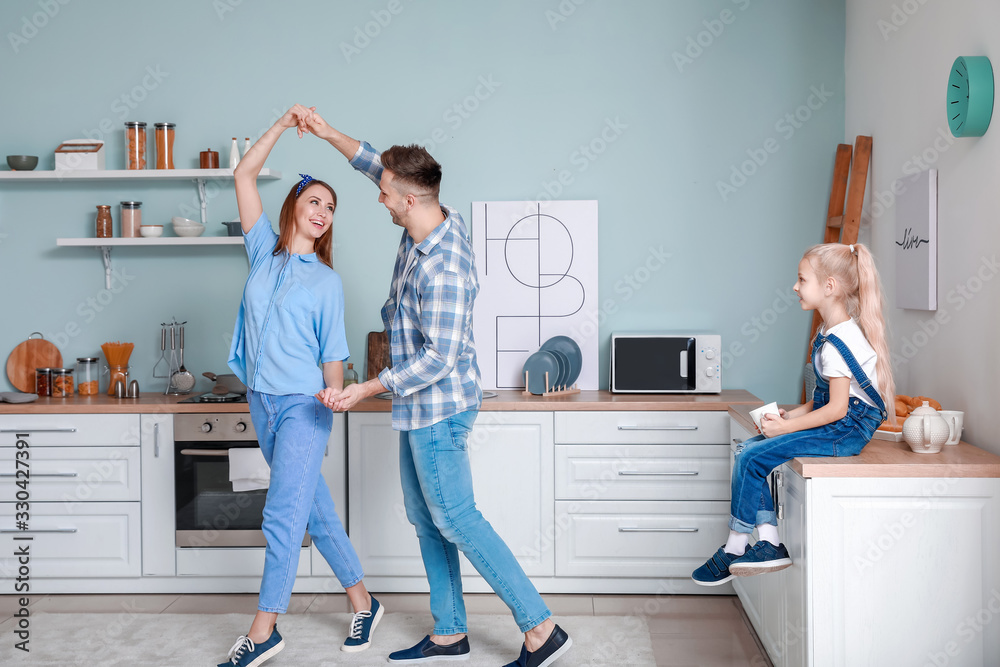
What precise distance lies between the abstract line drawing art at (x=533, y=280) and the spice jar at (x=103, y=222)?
1.58m

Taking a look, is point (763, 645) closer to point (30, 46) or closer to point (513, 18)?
point (513, 18)

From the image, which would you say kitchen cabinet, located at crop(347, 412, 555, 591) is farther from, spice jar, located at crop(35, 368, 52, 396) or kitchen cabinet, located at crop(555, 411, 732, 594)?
spice jar, located at crop(35, 368, 52, 396)

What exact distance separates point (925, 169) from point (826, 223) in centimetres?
78

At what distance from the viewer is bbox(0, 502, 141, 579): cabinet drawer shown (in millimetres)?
3094

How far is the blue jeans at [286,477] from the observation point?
7.78ft

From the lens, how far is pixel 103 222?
3.48 meters

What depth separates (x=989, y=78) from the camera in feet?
6.90

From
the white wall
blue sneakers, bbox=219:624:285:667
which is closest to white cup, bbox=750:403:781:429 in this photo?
the white wall

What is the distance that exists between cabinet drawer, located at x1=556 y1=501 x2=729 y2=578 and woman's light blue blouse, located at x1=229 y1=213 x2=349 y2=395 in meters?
1.16

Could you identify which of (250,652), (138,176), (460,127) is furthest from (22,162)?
(250,652)

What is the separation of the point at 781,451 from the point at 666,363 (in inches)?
49.4

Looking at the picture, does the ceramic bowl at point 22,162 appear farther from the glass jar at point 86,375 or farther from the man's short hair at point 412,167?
the man's short hair at point 412,167

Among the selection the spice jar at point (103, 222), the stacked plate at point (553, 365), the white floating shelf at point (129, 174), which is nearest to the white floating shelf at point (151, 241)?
the spice jar at point (103, 222)

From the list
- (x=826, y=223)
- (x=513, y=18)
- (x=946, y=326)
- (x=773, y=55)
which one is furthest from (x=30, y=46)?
(x=946, y=326)
